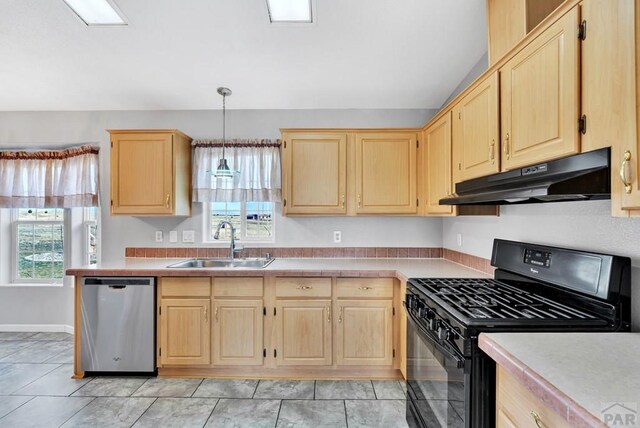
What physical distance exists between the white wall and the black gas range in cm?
139

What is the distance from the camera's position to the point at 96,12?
2.01 meters

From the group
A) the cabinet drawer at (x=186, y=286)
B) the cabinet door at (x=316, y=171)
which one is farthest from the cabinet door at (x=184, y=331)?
the cabinet door at (x=316, y=171)

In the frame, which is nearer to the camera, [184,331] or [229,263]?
[184,331]

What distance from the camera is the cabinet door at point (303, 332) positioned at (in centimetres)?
255

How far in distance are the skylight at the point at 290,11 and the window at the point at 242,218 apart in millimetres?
1763

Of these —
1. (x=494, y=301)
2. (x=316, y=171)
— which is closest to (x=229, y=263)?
(x=316, y=171)

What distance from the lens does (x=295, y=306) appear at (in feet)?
8.40

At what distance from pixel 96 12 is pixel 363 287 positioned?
8.61ft

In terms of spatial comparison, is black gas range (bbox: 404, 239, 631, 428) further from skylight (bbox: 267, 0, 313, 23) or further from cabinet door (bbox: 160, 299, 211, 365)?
skylight (bbox: 267, 0, 313, 23)

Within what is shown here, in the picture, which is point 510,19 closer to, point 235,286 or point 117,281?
point 235,286

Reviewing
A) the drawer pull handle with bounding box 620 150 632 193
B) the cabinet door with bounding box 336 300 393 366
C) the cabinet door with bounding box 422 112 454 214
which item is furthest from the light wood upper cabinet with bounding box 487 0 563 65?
the cabinet door with bounding box 336 300 393 366

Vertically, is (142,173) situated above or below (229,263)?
above

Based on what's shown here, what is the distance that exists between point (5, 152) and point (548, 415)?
479cm

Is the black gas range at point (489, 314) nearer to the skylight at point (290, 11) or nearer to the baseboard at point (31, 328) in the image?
the skylight at point (290, 11)
